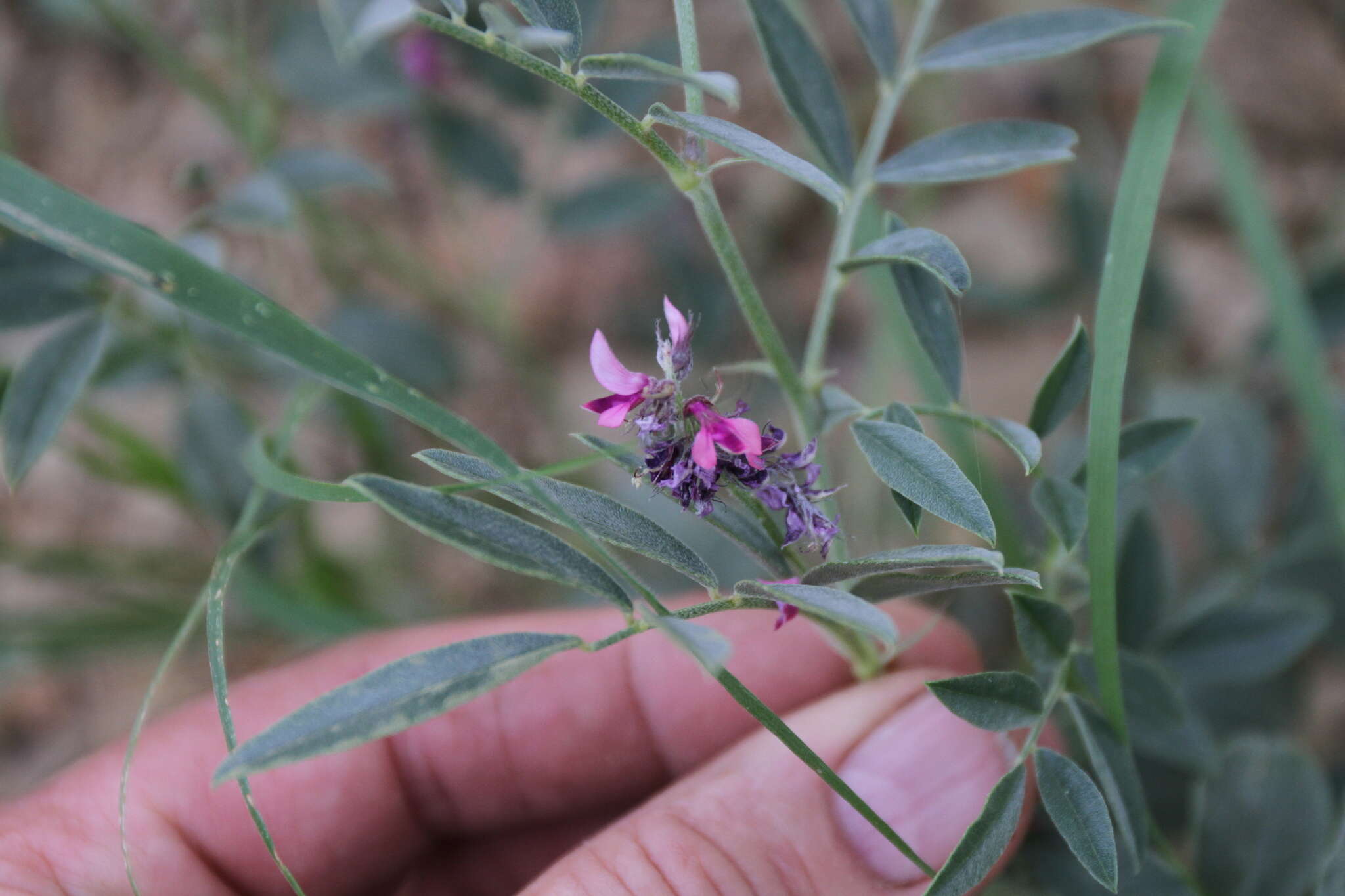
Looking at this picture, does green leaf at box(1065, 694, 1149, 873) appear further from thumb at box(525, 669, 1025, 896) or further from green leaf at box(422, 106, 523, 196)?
green leaf at box(422, 106, 523, 196)

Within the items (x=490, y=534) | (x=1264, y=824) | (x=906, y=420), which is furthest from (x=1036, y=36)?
(x=1264, y=824)

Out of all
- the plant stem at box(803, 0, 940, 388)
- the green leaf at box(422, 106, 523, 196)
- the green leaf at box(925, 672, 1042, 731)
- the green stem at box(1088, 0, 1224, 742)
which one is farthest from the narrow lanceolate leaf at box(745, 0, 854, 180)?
the green leaf at box(422, 106, 523, 196)

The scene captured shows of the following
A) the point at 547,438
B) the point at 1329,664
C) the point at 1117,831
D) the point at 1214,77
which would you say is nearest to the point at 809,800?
the point at 1117,831

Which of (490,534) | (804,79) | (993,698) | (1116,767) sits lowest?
(1116,767)

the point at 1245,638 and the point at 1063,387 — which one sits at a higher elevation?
the point at 1063,387

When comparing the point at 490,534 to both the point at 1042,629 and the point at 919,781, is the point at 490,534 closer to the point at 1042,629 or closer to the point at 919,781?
the point at 1042,629

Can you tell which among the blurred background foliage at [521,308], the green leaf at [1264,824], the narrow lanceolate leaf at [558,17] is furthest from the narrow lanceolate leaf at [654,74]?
the green leaf at [1264,824]

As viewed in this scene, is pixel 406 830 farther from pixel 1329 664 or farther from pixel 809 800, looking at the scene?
pixel 1329 664
